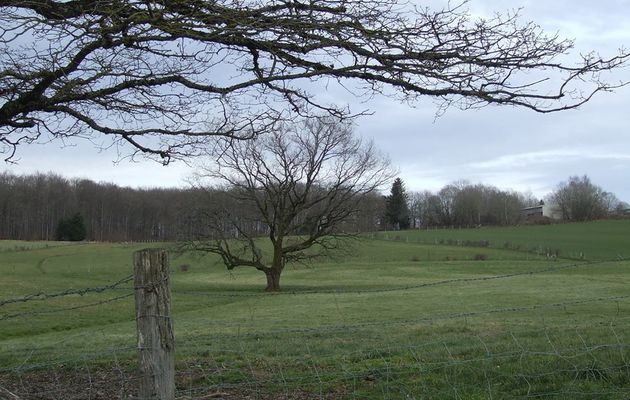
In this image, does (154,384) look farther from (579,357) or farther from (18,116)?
(18,116)

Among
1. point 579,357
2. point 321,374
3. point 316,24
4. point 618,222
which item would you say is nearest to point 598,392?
point 579,357

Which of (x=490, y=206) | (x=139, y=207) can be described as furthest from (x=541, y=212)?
(x=139, y=207)

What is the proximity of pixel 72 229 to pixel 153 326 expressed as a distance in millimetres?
107539

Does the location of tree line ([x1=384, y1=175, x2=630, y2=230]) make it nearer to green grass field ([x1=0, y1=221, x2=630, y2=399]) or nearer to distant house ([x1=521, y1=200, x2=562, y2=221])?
distant house ([x1=521, y1=200, x2=562, y2=221])

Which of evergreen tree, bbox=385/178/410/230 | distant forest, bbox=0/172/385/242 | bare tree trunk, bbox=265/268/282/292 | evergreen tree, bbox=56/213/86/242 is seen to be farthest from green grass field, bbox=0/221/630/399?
distant forest, bbox=0/172/385/242

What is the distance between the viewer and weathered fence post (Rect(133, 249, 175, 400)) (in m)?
3.93

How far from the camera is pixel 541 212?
14825 centimetres

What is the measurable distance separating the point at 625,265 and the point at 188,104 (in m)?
49.4

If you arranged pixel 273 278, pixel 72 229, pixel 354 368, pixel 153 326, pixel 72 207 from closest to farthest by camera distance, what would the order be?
pixel 153 326
pixel 354 368
pixel 273 278
pixel 72 229
pixel 72 207

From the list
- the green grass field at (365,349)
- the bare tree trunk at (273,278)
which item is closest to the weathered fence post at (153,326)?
the green grass field at (365,349)

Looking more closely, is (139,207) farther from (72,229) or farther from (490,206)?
(490,206)

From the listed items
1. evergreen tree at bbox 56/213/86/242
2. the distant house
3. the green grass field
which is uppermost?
the distant house

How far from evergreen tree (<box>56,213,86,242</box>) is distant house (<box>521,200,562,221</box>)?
81.6 m

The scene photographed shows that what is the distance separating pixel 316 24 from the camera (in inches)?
234
